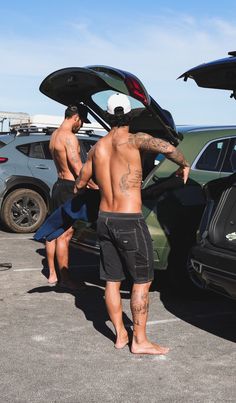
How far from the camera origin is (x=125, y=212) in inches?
164

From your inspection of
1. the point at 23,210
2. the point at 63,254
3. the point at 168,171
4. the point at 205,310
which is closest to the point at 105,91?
the point at 168,171

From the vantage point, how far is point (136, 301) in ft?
13.7

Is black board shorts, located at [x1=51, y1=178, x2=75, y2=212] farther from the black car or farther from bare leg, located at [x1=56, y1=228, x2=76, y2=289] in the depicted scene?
the black car

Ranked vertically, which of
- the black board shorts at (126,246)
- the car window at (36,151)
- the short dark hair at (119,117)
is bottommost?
the black board shorts at (126,246)

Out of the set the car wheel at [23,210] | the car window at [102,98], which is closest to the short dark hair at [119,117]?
the car window at [102,98]

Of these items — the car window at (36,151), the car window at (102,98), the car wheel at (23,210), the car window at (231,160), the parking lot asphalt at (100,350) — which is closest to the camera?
the parking lot asphalt at (100,350)

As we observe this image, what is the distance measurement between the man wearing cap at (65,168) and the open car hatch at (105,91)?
7.9 inches

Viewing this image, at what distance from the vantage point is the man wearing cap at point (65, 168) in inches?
241

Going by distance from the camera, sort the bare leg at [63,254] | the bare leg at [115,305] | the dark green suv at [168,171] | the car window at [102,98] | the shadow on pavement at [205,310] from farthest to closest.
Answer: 1. the bare leg at [63,254]
2. the car window at [102,98]
3. the dark green suv at [168,171]
4. the shadow on pavement at [205,310]
5. the bare leg at [115,305]

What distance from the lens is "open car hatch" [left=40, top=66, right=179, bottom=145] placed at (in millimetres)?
4617

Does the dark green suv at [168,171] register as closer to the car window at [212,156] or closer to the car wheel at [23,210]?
the car window at [212,156]

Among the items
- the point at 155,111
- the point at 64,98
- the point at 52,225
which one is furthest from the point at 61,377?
the point at 64,98

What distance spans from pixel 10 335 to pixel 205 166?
7.89 ft

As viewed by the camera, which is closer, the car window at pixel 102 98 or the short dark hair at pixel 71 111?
the car window at pixel 102 98
